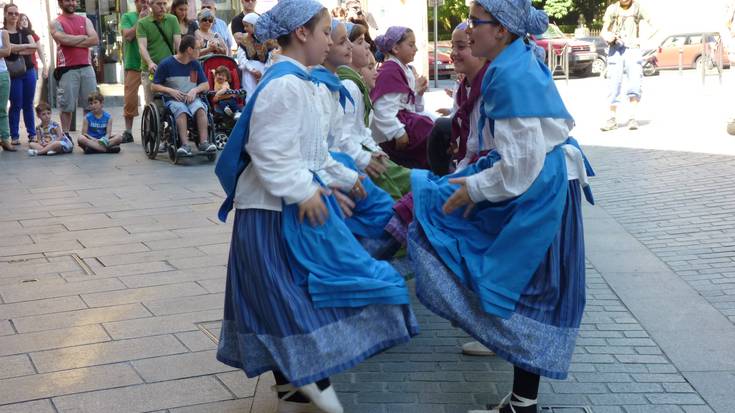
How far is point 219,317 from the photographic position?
17.9ft

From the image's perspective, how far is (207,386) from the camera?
442 cm

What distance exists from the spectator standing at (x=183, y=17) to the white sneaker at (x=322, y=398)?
9.96 metres

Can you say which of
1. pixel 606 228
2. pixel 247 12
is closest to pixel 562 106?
pixel 606 228

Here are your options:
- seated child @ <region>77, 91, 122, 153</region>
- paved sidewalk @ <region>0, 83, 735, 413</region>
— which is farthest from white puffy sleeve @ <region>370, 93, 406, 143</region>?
seated child @ <region>77, 91, 122, 153</region>

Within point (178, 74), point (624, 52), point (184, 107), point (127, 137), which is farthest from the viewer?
point (624, 52)

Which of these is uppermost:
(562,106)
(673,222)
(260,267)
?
(562,106)

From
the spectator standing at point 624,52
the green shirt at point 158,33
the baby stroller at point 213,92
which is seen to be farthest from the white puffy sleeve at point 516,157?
the spectator standing at point 624,52

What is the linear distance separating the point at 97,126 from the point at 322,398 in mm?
9695

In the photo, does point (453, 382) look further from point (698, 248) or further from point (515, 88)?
point (698, 248)

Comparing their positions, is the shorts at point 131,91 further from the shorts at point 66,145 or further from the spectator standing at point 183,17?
the shorts at point 66,145

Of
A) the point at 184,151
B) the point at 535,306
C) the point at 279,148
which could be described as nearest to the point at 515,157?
the point at 535,306

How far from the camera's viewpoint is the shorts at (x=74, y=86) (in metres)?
13.5

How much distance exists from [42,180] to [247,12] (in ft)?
14.1

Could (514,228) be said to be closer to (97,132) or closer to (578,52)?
(97,132)
